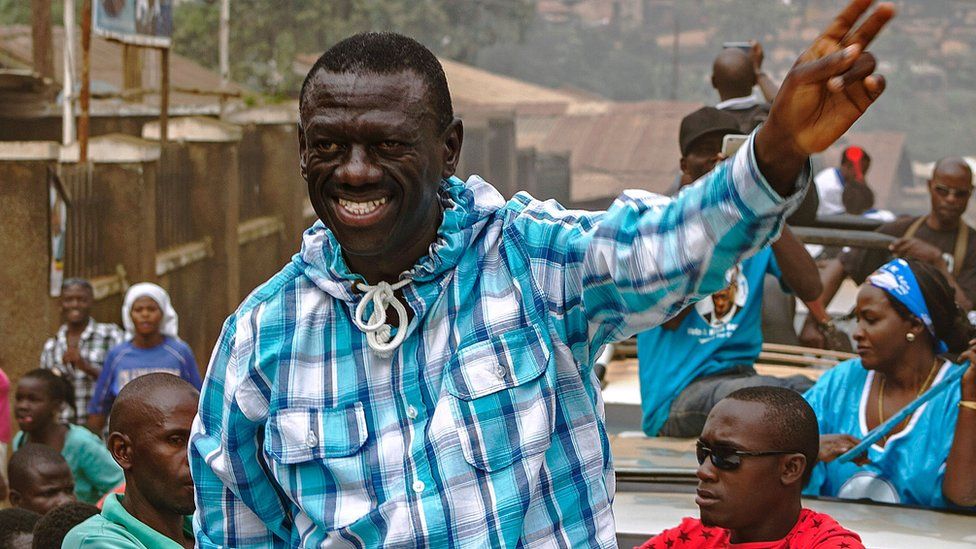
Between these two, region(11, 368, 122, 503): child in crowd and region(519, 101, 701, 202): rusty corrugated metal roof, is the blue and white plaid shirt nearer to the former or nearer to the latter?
region(11, 368, 122, 503): child in crowd

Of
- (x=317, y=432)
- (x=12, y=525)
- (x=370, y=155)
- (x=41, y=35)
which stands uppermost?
(x=370, y=155)

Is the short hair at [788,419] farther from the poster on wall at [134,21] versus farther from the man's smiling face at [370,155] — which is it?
the poster on wall at [134,21]

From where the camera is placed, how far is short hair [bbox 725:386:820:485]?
338 cm

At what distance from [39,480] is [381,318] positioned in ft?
11.3

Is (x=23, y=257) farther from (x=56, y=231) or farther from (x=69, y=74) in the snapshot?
(x=69, y=74)

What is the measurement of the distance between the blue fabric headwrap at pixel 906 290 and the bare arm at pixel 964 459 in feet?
1.33

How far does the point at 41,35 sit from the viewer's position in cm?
1433

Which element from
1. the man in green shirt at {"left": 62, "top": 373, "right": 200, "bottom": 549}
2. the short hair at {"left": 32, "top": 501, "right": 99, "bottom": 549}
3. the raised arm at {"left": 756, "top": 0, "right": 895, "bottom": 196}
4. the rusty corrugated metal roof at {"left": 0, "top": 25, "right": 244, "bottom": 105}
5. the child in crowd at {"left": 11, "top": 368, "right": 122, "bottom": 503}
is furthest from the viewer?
the rusty corrugated metal roof at {"left": 0, "top": 25, "right": 244, "bottom": 105}

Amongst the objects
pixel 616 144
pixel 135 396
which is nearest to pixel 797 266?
pixel 135 396

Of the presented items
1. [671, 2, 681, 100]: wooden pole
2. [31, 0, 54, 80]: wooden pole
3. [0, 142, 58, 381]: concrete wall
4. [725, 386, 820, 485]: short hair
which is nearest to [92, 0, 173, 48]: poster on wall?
[0, 142, 58, 381]: concrete wall

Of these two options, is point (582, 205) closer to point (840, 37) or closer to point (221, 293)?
point (221, 293)

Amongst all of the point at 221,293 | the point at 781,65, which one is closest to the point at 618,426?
the point at 221,293

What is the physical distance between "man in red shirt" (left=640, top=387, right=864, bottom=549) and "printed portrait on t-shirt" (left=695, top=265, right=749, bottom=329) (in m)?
1.69

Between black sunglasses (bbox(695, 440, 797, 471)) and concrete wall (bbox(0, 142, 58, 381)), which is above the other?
black sunglasses (bbox(695, 440, 797, 471))
